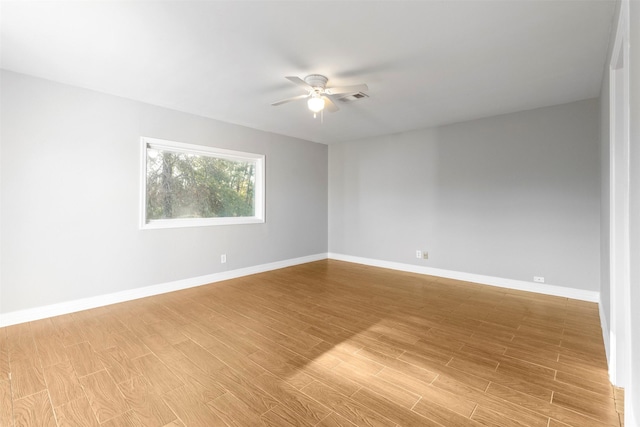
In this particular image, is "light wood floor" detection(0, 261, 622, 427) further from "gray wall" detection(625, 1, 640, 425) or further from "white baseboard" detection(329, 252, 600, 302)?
"gray wall" detection(625, 1, 640, 425)

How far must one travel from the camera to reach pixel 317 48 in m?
2.30

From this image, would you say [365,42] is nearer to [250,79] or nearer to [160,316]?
[250,79]

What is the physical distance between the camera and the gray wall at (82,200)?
107 inches

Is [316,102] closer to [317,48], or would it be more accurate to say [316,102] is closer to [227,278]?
[317,48]

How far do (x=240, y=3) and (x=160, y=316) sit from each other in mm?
2884

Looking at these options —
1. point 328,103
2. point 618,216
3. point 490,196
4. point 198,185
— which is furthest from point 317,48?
point 490,196

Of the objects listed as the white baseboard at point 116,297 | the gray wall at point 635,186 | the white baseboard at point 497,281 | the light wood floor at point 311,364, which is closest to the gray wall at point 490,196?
the white baseboard at point 497,281

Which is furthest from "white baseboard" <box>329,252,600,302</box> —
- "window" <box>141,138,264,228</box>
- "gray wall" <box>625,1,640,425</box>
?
"gray wall" <box>625,1,640,425</box>

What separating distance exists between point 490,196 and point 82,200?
5.16 m

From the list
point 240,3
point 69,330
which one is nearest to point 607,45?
point 240,3

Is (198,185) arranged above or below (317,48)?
below

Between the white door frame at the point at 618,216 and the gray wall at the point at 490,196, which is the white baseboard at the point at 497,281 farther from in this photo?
the white door frame at the point at 618,216

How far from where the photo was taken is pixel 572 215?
3.50 m

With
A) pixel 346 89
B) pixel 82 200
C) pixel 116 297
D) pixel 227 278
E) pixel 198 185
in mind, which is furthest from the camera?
pixel 227 278
